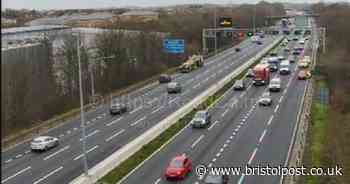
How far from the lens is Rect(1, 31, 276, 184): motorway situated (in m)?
26.6

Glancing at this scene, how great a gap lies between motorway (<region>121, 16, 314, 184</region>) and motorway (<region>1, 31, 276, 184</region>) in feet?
11.3

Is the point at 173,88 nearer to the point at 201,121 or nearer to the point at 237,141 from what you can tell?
the point at 201,121

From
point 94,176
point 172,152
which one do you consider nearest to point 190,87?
point 172,152

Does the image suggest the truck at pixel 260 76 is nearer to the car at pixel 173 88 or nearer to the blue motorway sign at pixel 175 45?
the car at pixel 173 88

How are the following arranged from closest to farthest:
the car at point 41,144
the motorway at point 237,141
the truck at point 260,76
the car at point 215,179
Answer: the car at point 215,179
the motorway at point 237,141
the car at point 41,144
the truck at point 260,76

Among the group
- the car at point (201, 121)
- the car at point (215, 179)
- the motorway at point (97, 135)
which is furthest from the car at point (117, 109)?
the car at point (215, 179)

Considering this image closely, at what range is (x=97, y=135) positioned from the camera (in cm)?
3606

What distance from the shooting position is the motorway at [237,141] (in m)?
25.9

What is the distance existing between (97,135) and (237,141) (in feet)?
33.3

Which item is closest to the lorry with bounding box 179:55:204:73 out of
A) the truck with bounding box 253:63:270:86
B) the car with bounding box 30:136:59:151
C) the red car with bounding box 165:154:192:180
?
the truck with bounding box 253:63:270:86

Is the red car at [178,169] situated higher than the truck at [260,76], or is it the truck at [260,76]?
the truck at [260,76]

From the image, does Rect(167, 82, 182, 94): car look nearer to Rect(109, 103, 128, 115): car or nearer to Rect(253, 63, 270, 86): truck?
Rect(253, 63, 270, 86): truck

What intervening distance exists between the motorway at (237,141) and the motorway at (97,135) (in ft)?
11.3

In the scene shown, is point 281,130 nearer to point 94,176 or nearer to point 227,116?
point 227,116
